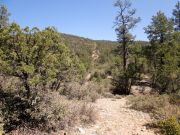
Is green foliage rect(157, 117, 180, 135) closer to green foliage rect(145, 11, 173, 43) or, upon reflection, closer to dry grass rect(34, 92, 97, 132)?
dry grass rect(34, 92, 97, 132)

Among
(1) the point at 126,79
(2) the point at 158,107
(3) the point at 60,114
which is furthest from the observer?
(1) the point at 126,79

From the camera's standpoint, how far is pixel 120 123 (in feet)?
27.6

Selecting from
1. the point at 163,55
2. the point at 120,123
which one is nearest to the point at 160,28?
the point at 163,55

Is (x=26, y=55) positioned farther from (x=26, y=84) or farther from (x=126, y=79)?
(x=126, y=79)

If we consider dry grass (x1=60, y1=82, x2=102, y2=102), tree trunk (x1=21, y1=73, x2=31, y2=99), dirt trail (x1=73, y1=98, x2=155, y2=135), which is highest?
tree trunk (x1=21, y1=73, x2=31, y2=99)

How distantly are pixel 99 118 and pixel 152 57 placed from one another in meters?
13.0

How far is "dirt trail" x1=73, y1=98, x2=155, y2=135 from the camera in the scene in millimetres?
7441

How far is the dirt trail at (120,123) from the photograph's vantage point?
7.44m

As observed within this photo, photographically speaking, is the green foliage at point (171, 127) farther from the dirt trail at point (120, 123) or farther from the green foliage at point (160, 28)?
the green foliage at point (160, 28)

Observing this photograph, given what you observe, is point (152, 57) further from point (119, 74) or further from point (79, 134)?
point (79, 134)

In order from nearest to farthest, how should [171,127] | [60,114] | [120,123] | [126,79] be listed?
[171,127], [60,114], [120,123], [126,79]

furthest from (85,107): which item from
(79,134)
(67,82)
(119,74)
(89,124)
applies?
(119,74)

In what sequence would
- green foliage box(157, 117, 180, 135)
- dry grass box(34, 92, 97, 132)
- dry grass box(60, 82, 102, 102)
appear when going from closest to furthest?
1. green foliage box(157, 117, 180, 135)
2. dry grass box(34, 92, 97, 132)
3. dry grass box(60, 82, 102, 102)

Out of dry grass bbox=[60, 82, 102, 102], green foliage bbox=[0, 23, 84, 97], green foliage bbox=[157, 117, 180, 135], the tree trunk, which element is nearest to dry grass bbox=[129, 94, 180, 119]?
green foliage bbox=[157, 117, 180, 135]
